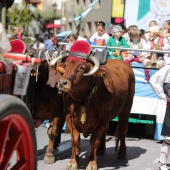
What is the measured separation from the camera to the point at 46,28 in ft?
209

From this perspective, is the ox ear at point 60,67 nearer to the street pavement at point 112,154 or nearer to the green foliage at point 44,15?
the street pavement at point 112,154

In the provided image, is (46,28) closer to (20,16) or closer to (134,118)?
(20,16)

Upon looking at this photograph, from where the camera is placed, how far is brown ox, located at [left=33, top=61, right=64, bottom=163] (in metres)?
6.57

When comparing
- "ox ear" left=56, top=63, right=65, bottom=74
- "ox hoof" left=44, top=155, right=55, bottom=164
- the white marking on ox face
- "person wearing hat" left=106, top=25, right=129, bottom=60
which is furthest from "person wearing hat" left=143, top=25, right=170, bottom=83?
the white marking on ox face

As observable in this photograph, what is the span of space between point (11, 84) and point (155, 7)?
8.96 meters

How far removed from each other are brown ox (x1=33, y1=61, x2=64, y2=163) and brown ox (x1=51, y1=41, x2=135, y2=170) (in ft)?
0.98

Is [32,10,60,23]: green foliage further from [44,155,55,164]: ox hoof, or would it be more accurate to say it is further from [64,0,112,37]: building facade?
[44,155,55,164]: ox hoof

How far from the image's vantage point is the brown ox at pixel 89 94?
612 cm

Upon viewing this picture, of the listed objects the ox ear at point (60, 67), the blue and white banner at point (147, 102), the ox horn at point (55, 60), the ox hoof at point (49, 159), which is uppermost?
the ox horn at point (55, 60)

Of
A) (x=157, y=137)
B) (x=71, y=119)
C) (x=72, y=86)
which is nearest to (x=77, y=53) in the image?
(x=72, y=86)

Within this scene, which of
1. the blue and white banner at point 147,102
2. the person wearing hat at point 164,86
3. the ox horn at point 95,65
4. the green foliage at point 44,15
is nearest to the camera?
→ the ox horn at point 95,65

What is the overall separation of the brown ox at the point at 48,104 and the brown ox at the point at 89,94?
0.30m

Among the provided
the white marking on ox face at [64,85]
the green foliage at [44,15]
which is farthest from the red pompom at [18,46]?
the green foliage at [44,15]

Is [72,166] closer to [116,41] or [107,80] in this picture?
[107,80]
